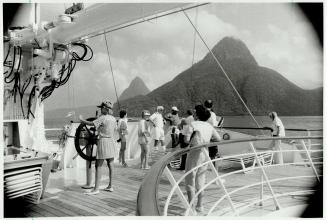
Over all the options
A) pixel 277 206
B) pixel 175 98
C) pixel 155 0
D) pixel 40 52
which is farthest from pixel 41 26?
pixel 175 98

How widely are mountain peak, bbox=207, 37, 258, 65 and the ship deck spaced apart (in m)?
79.0

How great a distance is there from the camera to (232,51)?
82.6 metres

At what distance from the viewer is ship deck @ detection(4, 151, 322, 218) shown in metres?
3.03

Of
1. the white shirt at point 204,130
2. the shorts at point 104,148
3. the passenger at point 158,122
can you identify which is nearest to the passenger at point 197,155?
the white shirt at point 204,130

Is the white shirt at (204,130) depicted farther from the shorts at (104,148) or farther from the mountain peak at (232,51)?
the mountain peak at (232,51)

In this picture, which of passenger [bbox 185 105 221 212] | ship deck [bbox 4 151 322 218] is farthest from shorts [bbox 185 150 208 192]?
ship deck [bbox 4 151 322 218]

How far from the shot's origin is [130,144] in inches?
257

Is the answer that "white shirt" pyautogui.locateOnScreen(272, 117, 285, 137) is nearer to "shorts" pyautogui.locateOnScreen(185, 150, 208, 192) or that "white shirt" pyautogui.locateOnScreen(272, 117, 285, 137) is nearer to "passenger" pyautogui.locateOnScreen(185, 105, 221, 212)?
"passenger" pyautogui.locateOnScreen(185, 105, 221, 212)

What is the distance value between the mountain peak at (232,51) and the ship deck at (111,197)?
7904 cm

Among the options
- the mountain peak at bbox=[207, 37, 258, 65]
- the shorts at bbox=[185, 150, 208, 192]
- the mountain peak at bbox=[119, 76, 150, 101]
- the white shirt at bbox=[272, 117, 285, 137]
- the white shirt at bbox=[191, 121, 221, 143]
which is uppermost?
the mountain peak at bbox=[207, 37, 258, 65]

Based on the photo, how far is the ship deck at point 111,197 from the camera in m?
3.03

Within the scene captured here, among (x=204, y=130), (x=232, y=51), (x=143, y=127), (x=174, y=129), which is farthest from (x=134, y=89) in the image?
(x=204, y=130)

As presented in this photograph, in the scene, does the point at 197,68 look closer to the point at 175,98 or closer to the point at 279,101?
the point at 175,98

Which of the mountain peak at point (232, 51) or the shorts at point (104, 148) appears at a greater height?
the mountain peak at point (232, 51)
